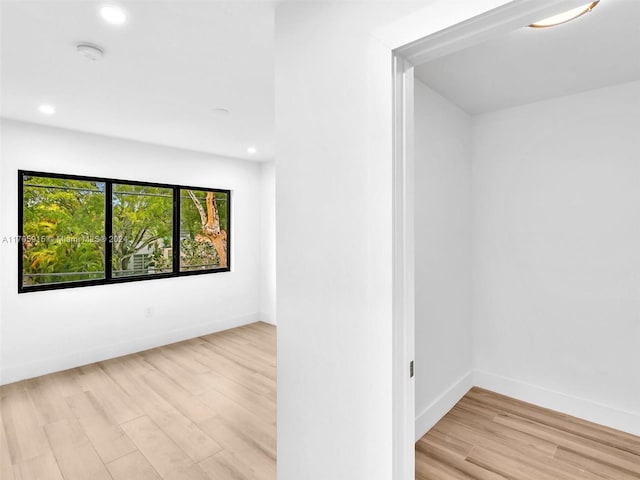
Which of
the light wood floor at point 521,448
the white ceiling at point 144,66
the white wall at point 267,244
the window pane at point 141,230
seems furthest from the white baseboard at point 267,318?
the light wood floor at point 521,448

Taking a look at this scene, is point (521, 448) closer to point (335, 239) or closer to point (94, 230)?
point (335, 239)

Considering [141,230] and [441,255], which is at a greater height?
[141,230]

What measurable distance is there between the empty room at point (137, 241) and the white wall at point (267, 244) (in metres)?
0.03

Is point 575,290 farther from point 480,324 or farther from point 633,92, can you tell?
point 633,92

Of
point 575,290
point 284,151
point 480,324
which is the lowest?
point 480,324

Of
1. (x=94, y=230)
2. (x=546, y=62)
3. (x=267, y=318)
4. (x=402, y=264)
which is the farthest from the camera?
(x=267, y=318)

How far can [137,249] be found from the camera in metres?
4.22

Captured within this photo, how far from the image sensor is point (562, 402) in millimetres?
2676

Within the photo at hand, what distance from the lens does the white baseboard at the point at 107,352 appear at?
10.9 ft

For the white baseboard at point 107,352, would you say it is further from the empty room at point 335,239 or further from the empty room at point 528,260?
the empty room at point 528,260

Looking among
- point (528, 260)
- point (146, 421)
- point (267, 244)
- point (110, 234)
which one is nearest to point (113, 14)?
point (146, 421)

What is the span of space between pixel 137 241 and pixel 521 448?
422cm

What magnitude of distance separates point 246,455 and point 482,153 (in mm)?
2960

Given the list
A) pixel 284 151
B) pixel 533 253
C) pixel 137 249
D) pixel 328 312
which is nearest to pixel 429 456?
pixel 328 312
